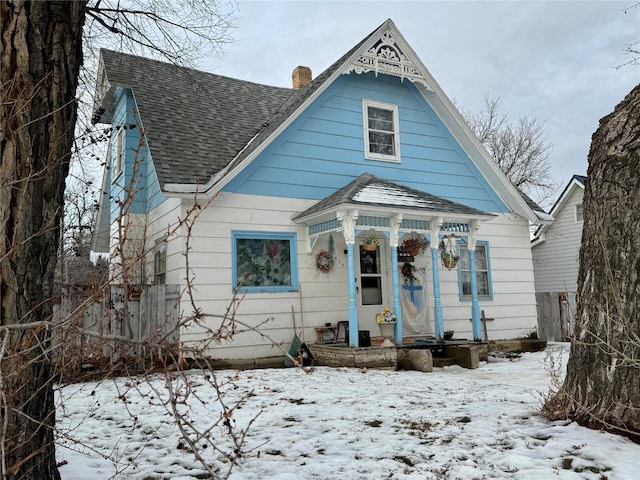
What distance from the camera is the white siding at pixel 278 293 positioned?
9008mm

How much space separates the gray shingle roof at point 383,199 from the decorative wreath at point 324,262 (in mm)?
898

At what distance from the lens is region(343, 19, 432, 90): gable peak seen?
33.6 feet

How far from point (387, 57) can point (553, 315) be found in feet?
27.3

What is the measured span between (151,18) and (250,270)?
4442 mm

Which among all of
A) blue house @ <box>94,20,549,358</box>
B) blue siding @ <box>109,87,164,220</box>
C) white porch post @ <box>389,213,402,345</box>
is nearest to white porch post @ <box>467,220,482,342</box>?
blue house @ <box>94,20,549,358</box>

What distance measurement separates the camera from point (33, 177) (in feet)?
10.1

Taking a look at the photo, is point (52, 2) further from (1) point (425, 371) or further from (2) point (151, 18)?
(1) point (425, 371)

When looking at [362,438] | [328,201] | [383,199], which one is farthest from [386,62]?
[362,438]

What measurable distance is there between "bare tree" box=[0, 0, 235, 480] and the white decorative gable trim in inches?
300

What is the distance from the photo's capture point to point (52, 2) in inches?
123

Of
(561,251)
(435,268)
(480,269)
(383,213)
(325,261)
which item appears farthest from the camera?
(561,251)

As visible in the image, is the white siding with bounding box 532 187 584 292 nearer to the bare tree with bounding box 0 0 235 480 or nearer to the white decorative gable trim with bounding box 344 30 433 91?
the white decorative gable trim with bounding box 344 30 433 91

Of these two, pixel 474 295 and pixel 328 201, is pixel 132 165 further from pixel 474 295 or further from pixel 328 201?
pixel 474 295

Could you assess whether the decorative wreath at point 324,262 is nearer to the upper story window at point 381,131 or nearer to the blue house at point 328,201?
the blue house at point 328,201
